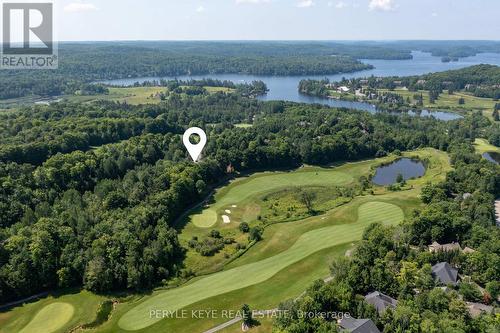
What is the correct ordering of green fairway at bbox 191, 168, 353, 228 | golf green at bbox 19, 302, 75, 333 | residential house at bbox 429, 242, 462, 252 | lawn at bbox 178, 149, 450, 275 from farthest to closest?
1. green fairway at bbox 191, 168, 353, 228
2. lawn at bbox 178, 149, 450, 275
3. residential house at bbox 429, 242, 462, 252
4. golf green at bbox 19, 302, 75, 333

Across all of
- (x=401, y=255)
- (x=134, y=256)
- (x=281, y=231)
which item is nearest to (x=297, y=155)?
(x=281, y=231)

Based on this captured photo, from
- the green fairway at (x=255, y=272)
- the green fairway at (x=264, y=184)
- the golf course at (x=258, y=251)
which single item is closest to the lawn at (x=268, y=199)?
the green fairway at (x=264, y=184)

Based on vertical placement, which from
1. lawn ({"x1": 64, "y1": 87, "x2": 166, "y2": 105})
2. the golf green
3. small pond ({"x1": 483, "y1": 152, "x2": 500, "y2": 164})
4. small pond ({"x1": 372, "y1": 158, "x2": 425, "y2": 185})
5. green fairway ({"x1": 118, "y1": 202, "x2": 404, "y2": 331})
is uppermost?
lawn ({"x1": 64, "y1": 87, "x2": 166, "y2": 105})

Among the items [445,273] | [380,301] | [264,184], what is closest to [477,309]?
[445,273]

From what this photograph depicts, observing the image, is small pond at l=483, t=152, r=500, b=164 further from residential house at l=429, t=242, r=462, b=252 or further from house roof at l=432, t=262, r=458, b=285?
house roof at l=432, t=262, r=458, b=285

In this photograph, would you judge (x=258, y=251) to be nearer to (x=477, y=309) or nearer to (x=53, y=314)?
(x=53, y=314)

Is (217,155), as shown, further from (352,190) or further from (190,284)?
(190,284)

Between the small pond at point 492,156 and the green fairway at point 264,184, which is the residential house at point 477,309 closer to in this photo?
the green fairway at point 264,184

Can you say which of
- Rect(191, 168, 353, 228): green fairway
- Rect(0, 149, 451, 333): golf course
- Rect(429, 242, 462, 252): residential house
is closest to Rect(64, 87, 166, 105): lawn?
Rect(191, 168, 353, 228): green fairway
